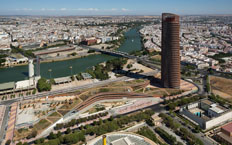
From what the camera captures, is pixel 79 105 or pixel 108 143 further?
pixel 79 105

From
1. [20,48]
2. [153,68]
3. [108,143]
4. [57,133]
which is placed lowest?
[57,133]

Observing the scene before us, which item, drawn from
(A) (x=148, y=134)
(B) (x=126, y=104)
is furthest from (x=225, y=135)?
(B) (x=126, y=104)

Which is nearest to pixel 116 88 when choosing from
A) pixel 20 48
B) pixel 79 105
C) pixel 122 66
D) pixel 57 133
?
pixel 79 105

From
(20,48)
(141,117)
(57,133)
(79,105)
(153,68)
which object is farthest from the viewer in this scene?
(20,48)

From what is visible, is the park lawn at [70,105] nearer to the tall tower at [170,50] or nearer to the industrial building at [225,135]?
the tall tower at [170,50]

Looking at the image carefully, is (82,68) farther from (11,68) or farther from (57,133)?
(57,133)

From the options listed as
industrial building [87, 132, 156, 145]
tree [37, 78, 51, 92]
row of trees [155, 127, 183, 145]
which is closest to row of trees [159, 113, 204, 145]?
row of trees [155, 127, 183, 145]

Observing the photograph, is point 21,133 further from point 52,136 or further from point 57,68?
point 57,68
